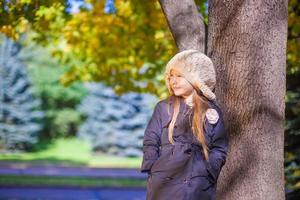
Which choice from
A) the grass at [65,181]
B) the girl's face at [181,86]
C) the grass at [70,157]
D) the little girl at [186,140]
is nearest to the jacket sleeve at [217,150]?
the little girl at [186,140]

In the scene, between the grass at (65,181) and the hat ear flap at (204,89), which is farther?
the grass at (65,181)

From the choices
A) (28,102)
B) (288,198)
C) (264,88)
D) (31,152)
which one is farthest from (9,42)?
(264,88)

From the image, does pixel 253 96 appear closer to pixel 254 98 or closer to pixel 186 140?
pixel 254 98

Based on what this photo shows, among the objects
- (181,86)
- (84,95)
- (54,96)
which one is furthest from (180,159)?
(84,95)

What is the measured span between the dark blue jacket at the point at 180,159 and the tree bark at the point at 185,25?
1.29m

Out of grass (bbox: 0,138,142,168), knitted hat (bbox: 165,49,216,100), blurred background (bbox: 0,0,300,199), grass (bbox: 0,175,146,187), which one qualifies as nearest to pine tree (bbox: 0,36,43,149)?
blurred background (bbox: 0,0,300,199)

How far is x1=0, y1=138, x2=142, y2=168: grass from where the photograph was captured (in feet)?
84.3

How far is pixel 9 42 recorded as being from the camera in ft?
95.0

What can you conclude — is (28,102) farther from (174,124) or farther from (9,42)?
(174,124)

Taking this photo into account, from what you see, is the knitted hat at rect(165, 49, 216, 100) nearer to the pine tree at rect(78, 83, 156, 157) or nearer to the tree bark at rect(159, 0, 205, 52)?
the tree bark at rect(159, 0, 205, 52)

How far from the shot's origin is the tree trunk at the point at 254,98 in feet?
14.1

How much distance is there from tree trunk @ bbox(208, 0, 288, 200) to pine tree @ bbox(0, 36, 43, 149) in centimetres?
2478

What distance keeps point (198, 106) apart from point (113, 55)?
30.4 feet

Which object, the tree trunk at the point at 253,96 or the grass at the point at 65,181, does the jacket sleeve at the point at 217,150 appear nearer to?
the tree trunk at the point at 253,96
